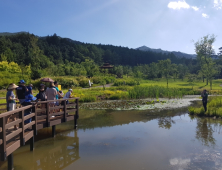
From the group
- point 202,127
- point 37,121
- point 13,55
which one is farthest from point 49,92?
point 13,55

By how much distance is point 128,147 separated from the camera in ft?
25.2

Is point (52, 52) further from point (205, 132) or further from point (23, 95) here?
point (205, 132)

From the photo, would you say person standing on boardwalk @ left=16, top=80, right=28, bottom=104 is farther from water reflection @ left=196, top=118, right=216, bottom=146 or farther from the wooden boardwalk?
water reflection @ left=196, top=118, right=216, bottom=146

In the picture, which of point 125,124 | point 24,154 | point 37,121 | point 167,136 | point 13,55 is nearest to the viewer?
point 24,154

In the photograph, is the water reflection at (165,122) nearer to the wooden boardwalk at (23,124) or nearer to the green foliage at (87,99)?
the wooden boardwalk at (23,124)

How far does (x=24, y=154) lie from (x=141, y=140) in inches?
184

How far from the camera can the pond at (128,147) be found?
20.6 ft

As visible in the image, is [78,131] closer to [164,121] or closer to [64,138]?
[64,138]

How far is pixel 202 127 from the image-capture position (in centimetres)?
1054

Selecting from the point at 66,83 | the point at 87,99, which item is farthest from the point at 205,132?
the point at 66,83

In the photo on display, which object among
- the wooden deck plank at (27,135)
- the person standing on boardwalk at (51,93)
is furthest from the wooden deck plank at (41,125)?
the person standing on boardwalk at (51,93)

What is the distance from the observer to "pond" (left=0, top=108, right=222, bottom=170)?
6273mm

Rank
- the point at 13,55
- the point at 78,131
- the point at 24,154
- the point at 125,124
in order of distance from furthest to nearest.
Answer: the point at 13,55, the point at 125,124, the point at 78,131, the point at 24,154

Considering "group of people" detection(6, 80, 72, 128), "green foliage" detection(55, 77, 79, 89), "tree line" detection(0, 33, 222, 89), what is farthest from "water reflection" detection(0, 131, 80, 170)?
"tree line" detection(0, 33, 222, 89)
